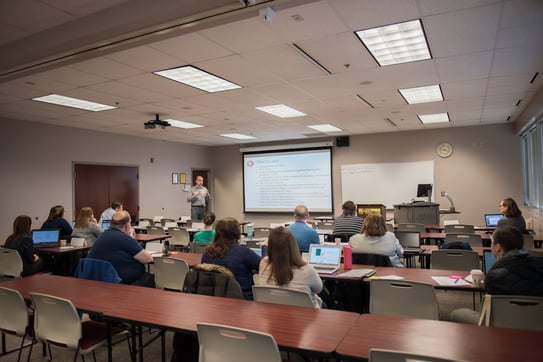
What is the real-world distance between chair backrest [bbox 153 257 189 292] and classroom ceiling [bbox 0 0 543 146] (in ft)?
7.13

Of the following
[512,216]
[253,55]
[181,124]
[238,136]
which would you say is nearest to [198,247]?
[253,55]

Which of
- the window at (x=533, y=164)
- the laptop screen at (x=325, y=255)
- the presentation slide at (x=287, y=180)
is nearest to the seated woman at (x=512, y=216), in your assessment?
the window at (x=533, y=164)

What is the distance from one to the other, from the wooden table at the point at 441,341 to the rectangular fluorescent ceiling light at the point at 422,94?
15.3ft

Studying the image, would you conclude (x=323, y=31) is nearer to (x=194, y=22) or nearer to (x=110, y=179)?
(x=194, y=22)

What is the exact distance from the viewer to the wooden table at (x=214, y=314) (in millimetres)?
1859

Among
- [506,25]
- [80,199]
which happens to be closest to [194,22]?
[506,25]

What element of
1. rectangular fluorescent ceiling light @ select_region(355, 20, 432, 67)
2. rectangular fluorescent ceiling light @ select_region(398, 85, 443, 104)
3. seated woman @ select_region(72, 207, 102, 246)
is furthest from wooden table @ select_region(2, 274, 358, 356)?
rectangular fluorescent ceiling light @ select_region(398, 85, 443, 104)

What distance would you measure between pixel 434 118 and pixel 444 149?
1910mm

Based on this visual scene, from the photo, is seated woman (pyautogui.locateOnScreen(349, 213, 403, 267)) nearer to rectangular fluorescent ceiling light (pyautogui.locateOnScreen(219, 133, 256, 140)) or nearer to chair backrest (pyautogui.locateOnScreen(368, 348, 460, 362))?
chair backrest (pyautogui.locateOnScreen(368, 348, 460, 362))

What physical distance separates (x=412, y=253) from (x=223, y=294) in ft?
9.74

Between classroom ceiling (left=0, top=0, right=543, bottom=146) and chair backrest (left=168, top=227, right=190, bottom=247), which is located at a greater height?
classroom ceiling (left=0, top=0, right=543, bottom=146)

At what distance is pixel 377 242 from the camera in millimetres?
4012

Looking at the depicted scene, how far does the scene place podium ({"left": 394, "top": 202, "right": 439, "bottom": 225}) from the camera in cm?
825

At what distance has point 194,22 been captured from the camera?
10.4 feet
